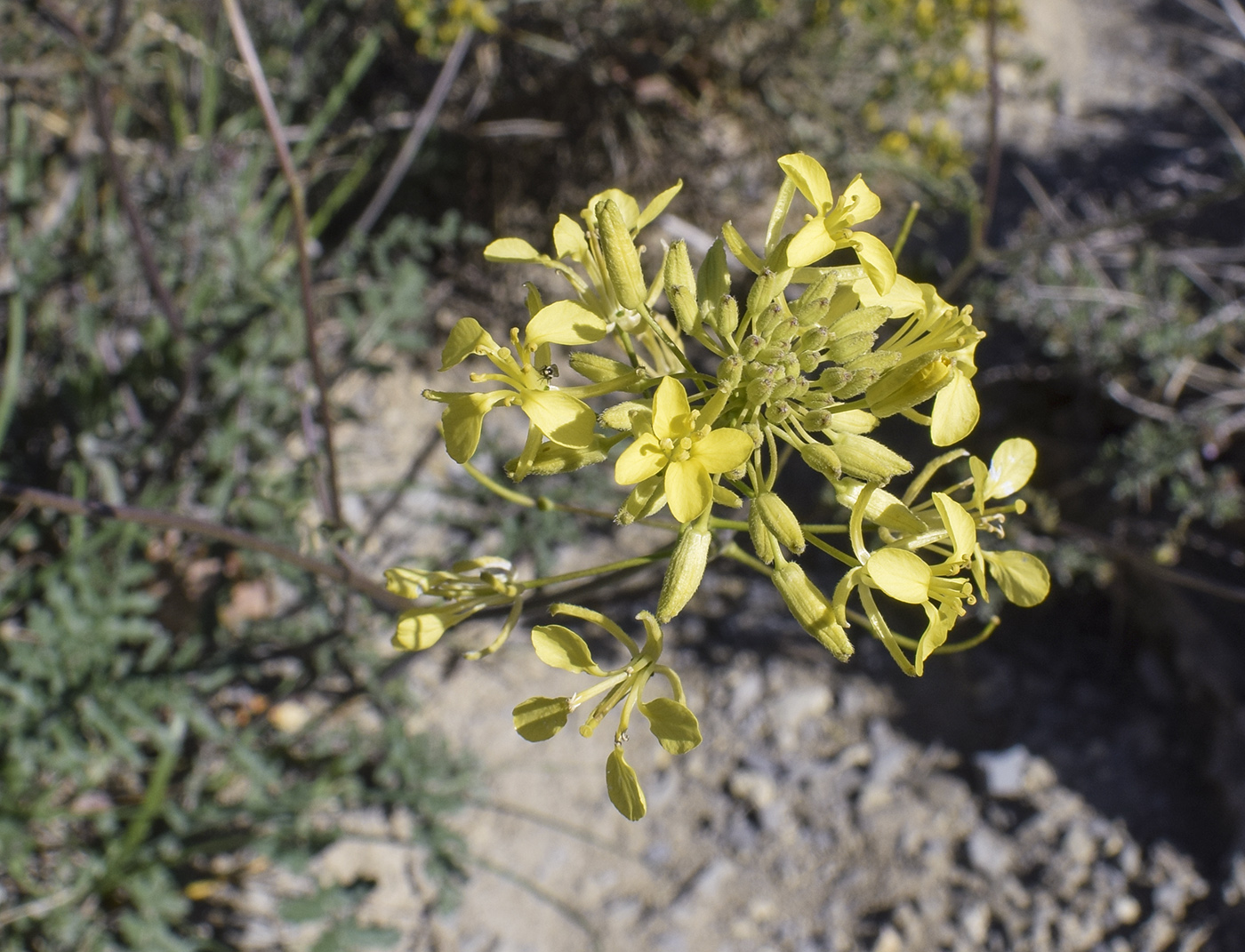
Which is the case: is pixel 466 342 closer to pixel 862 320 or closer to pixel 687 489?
pixel 687 489

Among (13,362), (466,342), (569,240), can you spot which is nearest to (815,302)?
(569,240)

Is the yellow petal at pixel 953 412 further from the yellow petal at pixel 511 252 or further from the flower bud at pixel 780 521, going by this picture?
the yellow petal at pixel 511 252

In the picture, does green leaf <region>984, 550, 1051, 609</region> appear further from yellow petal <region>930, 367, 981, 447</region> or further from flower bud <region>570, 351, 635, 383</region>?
flower bud <region>570, 351, 635, 383</region>

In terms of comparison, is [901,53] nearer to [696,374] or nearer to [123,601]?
[696,374]

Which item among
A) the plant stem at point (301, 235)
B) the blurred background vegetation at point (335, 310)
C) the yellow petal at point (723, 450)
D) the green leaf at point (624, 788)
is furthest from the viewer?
the blurred background vegetation at point (335, 310)

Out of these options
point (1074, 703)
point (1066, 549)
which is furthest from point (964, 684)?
point (1066, 549)

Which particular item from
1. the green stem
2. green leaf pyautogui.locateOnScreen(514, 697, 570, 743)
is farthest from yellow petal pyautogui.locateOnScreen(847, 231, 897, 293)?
the green stem

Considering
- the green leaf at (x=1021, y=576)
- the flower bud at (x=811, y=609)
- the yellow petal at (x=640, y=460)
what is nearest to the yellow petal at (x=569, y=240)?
the yellow petal at (x=640, y=460)
